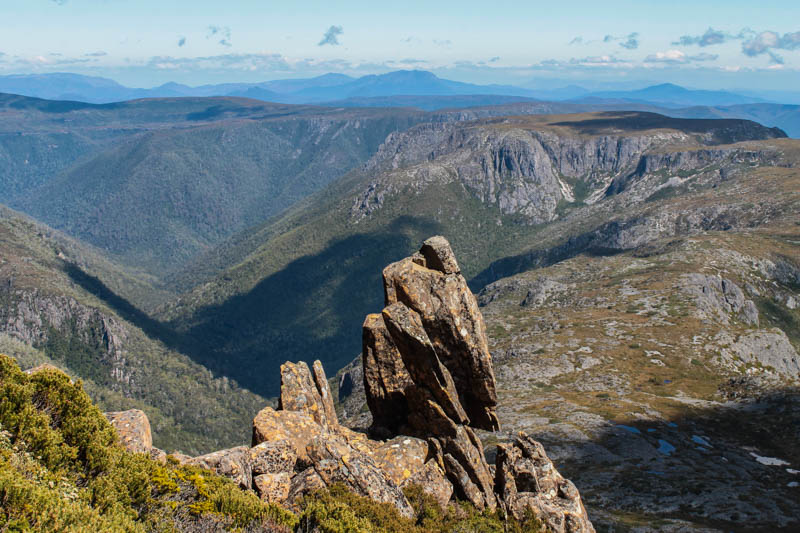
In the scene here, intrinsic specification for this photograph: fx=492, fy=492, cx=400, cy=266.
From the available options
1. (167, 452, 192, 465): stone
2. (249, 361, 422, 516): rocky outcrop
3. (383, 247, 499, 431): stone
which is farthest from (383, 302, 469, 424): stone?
(167, 452, 192, 465): stone

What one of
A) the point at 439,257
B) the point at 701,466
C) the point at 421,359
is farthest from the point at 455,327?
the point at 701,466

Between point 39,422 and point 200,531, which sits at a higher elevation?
point 39,422

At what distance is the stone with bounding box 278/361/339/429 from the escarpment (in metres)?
0.09

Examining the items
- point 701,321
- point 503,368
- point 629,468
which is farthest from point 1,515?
point 701,321

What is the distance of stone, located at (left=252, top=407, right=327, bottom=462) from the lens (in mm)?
29188

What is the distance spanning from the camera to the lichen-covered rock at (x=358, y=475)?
80.8 ft

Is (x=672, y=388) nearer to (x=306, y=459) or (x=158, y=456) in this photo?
(x=306, y=459)

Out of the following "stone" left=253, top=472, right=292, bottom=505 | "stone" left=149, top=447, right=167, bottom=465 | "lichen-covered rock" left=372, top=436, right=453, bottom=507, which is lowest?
"lichen-covered rock" left=372, top=436, right=453, bottom=507

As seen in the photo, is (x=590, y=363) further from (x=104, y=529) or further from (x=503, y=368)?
(x=104, y=529)

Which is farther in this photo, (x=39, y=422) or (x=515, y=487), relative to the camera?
(x=515, y=487)

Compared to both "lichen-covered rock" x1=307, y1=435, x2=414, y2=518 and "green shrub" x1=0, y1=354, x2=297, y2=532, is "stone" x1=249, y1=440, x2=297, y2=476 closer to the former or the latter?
"lichen-covered rock" x1=307, y1=435, x2=414, y2=518

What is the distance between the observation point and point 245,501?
71.9ft

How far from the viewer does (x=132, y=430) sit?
27172mm

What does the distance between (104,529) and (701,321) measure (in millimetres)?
161749
